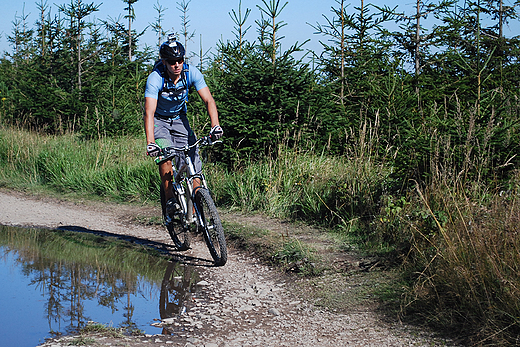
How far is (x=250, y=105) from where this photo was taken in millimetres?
8922

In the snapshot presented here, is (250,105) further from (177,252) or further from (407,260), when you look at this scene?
(407,260)

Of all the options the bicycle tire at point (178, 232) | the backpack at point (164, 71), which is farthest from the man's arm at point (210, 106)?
the bicycle tire at point (178, 232)

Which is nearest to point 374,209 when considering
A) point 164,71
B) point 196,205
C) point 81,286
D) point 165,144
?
point 196,205

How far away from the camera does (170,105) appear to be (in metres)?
5.68

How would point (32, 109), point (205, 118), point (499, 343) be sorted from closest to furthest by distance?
point (499, 343)
point (205, 118)
point (32, 109)

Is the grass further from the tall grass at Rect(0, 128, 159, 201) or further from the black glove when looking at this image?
the black glove

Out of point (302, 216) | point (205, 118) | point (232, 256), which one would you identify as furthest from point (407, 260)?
point (205, 118)

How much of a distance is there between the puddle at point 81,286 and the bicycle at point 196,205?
0.39 meters

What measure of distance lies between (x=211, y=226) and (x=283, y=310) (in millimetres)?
1505

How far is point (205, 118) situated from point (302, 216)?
4.46 metres

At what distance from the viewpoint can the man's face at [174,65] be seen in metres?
5.28

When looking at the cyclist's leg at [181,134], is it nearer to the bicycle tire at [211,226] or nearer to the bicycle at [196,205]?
the bicycle at [196,205]

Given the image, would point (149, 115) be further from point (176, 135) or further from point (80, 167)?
point (80, 167)

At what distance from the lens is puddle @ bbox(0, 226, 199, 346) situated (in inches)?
147
